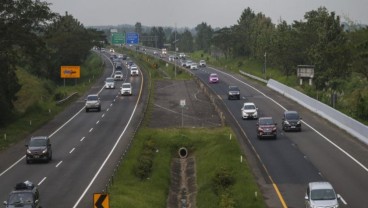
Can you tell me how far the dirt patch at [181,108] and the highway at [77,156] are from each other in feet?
8.68

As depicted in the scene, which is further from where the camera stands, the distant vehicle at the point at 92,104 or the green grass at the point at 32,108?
the distant vehicle at the point at 92,104

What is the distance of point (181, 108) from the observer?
7875 cm

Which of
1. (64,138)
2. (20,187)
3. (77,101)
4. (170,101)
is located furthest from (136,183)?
(77,101)

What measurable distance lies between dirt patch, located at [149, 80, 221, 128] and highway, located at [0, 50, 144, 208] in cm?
264

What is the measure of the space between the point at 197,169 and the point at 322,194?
18.2m

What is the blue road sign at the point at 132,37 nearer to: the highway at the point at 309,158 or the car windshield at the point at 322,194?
the highway at the point at 309,158

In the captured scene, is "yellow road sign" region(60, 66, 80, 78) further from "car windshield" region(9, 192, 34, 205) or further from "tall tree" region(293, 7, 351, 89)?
"car windshield" region(9, 192, 34, 205)

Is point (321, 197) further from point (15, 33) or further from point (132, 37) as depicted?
point (132, 37)

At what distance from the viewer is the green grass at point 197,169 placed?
37.2 m

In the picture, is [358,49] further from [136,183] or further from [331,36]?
[136,183]

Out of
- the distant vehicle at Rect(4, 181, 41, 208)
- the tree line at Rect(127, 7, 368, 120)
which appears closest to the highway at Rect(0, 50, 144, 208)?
the distant vehicle at Rect(4, 181, 41, 208)

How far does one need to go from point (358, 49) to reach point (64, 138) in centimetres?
5145

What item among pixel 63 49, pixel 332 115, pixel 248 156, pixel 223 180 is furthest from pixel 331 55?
pixel 63 49

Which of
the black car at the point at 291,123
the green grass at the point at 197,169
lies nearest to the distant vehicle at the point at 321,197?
the green grass at the point at 197,169
